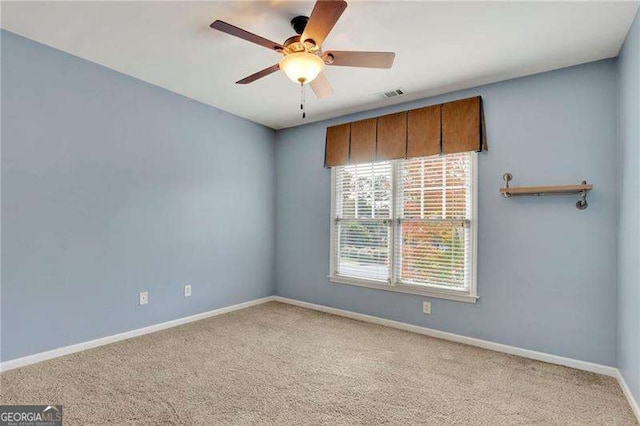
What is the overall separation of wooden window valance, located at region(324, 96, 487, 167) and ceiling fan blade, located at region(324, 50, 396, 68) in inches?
56.6

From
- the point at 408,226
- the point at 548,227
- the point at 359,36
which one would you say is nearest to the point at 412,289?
the point at 408,226

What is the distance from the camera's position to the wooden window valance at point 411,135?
334cm

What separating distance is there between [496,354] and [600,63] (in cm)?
267

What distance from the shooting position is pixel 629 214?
2.34 m

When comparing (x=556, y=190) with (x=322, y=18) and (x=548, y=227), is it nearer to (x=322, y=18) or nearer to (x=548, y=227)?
(x=548, y=227)

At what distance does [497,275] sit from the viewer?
10.5 ft

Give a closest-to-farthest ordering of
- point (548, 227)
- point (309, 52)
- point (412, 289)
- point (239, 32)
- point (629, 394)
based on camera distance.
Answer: point (239, 32)
point (309, 52)
point (629, 394)
point (548, 227)
point (412, 289)

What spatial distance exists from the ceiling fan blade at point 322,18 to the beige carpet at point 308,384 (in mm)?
2346

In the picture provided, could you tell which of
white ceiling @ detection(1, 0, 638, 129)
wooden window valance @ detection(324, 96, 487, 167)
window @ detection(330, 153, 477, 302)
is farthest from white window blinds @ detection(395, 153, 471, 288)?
white ceiling @ detection(1, 0, 638, 129)

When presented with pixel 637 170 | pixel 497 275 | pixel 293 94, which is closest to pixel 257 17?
pixel 293 94

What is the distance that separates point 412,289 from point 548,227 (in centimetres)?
144

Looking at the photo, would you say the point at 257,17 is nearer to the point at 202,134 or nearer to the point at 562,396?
the point at 202,134

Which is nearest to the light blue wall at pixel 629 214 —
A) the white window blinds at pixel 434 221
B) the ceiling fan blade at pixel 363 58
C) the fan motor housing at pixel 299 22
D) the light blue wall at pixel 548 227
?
the light blue wall at pixel 548 227

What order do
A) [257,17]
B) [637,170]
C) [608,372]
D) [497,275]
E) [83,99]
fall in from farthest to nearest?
[497,275], [83,99], [608,372], [257,17], [637,170]
